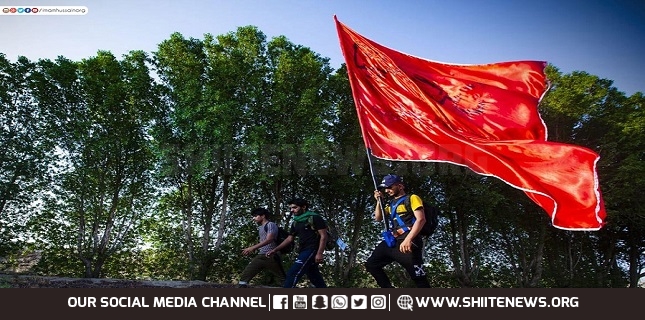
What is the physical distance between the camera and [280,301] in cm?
535

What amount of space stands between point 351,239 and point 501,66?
1275 centimetres

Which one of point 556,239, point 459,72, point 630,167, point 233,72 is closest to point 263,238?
point 459,72

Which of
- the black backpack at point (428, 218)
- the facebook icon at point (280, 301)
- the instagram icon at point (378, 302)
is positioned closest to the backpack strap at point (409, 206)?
the black backpack at point (428, 218)

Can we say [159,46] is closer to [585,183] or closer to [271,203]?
[271,203]

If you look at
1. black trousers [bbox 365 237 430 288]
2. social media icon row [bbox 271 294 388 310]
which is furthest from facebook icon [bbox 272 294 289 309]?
black trousers [bbox 365 237 430 288]

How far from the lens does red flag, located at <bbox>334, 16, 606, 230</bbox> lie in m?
7.45

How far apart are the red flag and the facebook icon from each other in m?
3.83

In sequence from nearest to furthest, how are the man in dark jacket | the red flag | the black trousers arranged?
the black trousers < the red flag < the man in dark jacket

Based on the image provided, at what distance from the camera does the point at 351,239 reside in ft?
68.0

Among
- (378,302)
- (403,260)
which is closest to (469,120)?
(403,260)

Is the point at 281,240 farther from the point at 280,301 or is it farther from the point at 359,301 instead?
the point at 359,301

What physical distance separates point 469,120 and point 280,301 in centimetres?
532

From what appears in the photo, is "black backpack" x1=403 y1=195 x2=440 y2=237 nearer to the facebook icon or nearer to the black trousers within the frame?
the black trousers

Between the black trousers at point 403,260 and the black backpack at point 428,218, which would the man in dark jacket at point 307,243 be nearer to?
the black trousers at point 403,260
